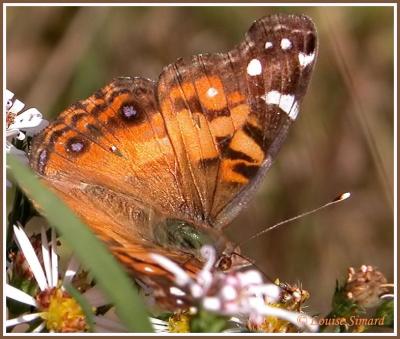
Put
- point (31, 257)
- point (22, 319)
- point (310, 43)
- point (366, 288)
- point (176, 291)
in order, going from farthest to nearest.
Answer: point (310, 43), point (366, 288), point (31, 257), point (22, 319), point (176, 291)

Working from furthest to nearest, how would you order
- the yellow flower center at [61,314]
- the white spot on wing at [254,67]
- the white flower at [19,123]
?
the white spot on wing at [254,67], the white flower at [19,123], the yellow flower center at [61,314]

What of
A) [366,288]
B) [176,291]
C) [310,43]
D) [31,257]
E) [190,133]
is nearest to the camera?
[176,291]

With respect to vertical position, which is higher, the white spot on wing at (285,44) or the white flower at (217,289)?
the white spot on wing at (285,44)

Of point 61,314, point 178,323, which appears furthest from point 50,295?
point 178,323

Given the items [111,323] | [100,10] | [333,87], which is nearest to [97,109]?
[111,323]

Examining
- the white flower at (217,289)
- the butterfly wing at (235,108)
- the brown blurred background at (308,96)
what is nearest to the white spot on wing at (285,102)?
the butterfly wing at (235,108)

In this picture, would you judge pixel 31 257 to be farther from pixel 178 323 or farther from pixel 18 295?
pixel 178 323

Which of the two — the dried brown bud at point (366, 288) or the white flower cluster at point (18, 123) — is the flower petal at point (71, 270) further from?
the dried brown bud at point (366, 288)

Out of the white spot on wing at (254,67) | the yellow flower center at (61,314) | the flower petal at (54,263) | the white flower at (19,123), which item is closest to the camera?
the yellow flower center at (61,314)

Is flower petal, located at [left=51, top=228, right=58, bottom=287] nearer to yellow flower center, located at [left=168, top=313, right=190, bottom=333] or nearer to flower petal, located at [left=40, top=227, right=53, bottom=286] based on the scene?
flower petal, located at [left=40, top=227, right=53, bottom=286]
